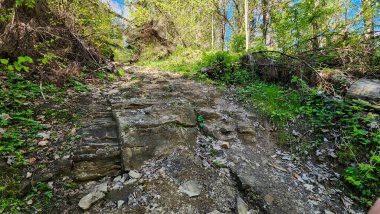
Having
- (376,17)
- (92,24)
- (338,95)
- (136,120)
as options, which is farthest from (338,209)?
(92,24)

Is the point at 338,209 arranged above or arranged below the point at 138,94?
below

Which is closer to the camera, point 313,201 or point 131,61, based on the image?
point 313,201

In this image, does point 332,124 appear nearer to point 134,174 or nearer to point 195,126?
point 195,126

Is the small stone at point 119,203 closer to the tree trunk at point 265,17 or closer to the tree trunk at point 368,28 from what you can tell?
the tree trunk at point 368,28

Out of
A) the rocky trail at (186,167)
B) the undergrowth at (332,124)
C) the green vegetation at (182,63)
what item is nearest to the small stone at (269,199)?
the rocky trail at (186,167)

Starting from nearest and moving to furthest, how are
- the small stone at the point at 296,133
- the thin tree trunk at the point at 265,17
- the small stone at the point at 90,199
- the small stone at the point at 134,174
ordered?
the small stone at the point at 90,199
the small stone at the point at 134,174
the small stone at the point at 296,133
the thin tree trunk at the point at 265,17

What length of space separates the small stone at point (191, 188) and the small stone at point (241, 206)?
429 mm

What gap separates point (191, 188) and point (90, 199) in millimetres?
1060

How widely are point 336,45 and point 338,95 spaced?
155 cm

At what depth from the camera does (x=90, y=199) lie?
2.21m

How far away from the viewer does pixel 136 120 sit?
Result: 337 centimetres

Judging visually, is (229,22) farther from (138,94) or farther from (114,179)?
(114,179)

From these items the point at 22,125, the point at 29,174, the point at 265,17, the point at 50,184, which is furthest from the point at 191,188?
the point at 265,17

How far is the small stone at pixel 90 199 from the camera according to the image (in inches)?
84.5
